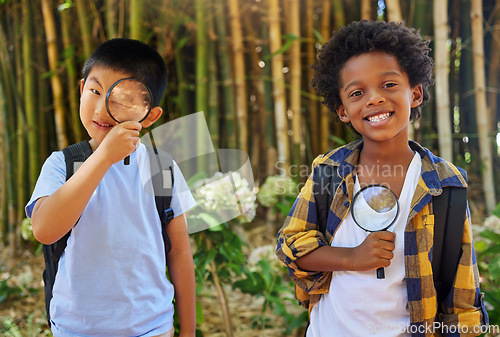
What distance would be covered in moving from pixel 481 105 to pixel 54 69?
94.7 inches

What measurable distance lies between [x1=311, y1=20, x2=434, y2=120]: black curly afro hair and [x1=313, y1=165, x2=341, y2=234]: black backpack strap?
0.24m

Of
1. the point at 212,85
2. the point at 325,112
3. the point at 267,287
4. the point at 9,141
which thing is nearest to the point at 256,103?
the point at 212,85

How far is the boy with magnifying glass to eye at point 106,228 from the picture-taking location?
2.85 ft

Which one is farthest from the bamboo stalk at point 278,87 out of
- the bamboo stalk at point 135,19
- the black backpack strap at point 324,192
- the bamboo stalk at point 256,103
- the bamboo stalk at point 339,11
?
the black backpack strap at point 324,192

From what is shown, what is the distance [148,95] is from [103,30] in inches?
71.6

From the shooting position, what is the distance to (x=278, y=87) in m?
2.42

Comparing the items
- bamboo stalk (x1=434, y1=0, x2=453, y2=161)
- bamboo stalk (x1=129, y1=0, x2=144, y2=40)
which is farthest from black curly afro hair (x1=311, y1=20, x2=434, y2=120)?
bamboo stalk (x1=129, y1=0, x2=144, y2=40)

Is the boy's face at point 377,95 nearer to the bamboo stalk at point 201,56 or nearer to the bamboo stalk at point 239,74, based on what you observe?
the bamboo stalk at point 201,56

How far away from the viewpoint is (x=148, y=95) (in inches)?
38.1

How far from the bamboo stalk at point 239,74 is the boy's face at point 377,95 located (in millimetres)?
1554

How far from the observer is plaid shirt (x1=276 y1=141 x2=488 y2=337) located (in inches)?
35.5

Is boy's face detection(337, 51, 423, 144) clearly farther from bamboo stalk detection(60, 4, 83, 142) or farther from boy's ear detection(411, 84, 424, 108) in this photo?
bamboo stalk detection(60, 4, 83, 142)

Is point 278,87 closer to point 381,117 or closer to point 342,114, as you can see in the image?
point 342,114

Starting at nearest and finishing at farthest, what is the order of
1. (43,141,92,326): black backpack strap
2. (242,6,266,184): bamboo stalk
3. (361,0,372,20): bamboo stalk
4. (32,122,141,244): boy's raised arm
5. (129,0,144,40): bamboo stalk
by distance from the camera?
(32,122,141,244): boy's raised arm
(43,141,92,326): black backpack strap
(129,0,144,40): bamboo stalk
(361,0,372,20): bamboo stalk
(242,6,266,184): bamboo stalk
